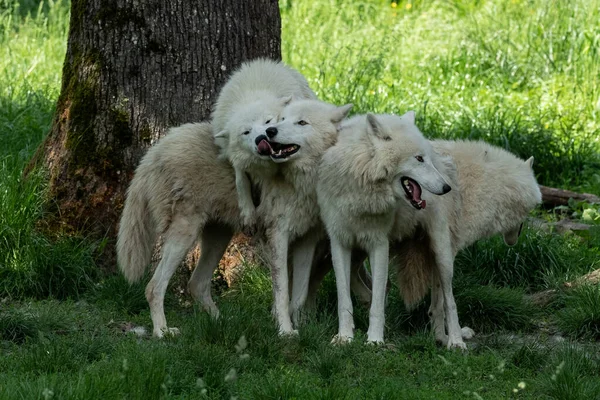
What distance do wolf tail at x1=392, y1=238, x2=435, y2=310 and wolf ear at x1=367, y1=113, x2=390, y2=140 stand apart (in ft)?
3.07

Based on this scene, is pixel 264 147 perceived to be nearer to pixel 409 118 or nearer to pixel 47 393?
pixel 409 118

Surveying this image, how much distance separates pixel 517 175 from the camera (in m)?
6.52

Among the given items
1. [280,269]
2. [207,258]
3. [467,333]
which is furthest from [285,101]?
[467,333]

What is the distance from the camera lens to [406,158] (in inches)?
221

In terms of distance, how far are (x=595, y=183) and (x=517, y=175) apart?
10.4 feet

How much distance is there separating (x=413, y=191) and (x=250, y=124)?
1.14m

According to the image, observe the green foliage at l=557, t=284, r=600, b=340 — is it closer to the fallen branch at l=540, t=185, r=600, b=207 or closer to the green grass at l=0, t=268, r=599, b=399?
the green grass at l=0, t=268, r=599, b=399

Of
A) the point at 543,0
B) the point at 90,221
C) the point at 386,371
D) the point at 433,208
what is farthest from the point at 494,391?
the point at 543,0

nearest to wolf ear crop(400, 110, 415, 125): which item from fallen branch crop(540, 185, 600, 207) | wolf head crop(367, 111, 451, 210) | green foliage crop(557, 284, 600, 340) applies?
wolf head crop(367, 111, 451, 210)

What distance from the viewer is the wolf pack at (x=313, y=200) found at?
18.8 ft

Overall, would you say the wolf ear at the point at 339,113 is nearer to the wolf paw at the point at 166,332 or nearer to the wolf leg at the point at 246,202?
the wolf leg at the point at 246,202

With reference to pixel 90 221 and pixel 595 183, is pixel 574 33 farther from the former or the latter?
pixel 90 221

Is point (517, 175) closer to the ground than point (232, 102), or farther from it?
closer to the ground

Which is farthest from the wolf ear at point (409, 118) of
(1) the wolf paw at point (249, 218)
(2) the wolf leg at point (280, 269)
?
(1) the wolf paw at point (249, 218)
